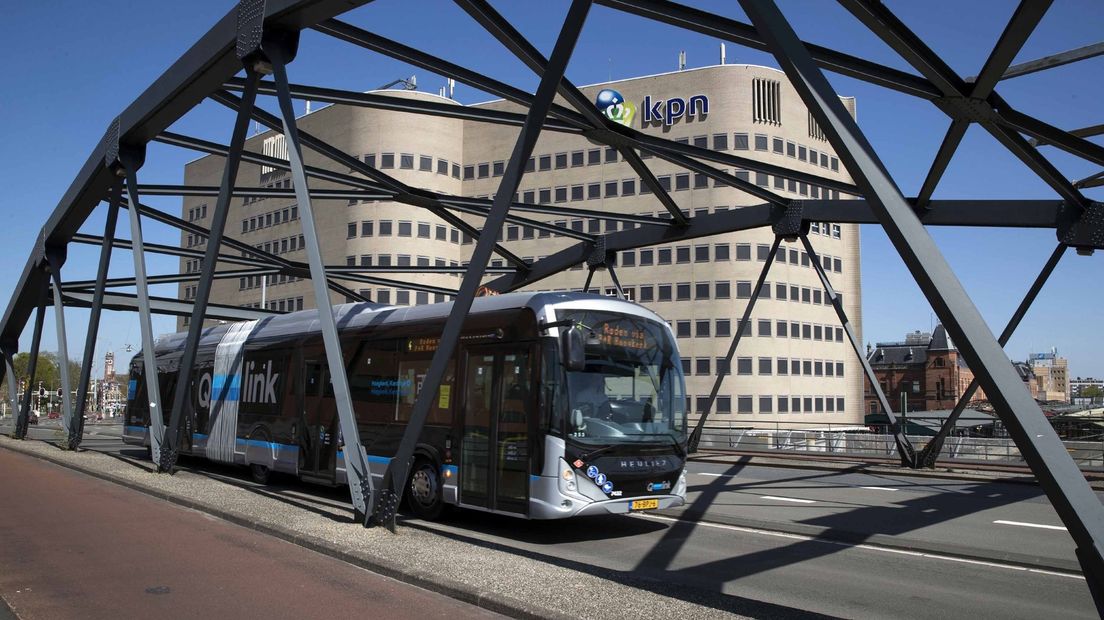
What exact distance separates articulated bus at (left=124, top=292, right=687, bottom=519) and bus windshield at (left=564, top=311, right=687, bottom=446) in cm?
2

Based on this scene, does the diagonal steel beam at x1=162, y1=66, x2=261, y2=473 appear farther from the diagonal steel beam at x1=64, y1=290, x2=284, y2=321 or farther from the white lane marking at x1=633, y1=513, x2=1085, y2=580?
the diagonal steel beam at x1=64, y1=290, x2=284, y2=321

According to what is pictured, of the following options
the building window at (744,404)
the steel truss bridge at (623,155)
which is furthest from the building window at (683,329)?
the steel truss bridge at (623,155)

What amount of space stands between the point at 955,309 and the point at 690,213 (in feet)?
176

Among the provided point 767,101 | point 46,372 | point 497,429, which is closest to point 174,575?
point 497,429

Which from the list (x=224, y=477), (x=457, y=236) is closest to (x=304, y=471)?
(x=224, y=477)

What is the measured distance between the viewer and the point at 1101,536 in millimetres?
4910

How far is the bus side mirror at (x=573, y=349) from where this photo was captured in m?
10.4

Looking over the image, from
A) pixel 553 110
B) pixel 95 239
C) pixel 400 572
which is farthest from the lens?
pixel 95 239

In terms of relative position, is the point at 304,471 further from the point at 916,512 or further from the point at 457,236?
the point at 457,236

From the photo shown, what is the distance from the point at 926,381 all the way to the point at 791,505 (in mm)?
100024

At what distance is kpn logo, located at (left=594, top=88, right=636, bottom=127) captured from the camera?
192ft

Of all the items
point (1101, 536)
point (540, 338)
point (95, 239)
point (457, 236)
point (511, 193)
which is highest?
point (457, 236)

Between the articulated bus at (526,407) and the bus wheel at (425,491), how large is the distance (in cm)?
2

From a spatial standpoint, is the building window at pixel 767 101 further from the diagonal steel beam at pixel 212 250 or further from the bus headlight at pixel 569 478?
the bus headlight at pixel 569 478
